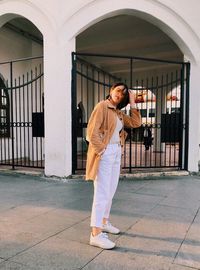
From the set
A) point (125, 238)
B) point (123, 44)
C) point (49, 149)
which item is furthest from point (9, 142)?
point (125, 238)

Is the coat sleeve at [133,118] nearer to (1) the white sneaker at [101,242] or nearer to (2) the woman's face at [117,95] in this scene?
(2) the woman's face at [117,95]

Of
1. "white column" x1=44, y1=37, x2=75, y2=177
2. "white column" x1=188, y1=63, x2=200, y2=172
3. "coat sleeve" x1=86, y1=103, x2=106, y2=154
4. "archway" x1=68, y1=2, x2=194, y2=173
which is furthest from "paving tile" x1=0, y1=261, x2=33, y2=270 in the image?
"archway" x1=68, y1=2, x2=194, y2=173

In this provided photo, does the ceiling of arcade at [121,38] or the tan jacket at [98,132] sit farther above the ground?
the ceiling of arcade at [121,38]

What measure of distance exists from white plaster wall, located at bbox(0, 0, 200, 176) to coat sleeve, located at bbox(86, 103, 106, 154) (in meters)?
3.83

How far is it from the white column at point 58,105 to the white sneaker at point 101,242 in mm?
3862

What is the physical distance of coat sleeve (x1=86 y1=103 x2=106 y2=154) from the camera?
338 cm

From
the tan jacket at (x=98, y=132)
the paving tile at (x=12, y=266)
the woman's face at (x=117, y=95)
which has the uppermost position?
the woman's face at (x=117, y=95)

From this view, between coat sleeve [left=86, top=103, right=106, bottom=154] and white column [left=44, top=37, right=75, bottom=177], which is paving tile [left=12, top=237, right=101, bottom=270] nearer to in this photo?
coat sleeve [left=86, top=103, right=106, bottom=154]

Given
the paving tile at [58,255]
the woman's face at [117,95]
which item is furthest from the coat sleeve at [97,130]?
the paving tile at [58,255]

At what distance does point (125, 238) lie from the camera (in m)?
3.81

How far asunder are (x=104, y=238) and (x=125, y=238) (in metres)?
0.43

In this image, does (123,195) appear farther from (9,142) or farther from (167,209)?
(9,142)

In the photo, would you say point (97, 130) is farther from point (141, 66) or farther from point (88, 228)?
point (141, 66)

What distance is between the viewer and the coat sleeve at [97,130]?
3381 mm
